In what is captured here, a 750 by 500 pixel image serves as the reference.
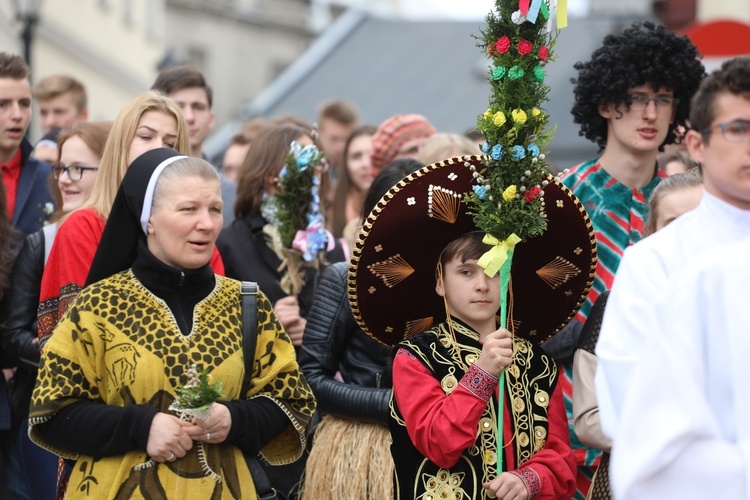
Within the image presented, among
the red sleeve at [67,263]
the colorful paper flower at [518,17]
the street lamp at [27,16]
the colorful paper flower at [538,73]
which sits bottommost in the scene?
the red sleeve at [67,263]

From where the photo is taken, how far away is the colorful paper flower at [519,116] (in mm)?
4859

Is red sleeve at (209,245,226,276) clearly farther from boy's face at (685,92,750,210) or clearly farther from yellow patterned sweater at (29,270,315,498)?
boy's face at (685,92,750,210)

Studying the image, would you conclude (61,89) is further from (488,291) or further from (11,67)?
(488,291)

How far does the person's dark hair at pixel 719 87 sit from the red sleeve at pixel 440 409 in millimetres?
1331

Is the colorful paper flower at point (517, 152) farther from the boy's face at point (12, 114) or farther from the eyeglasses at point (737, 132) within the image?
the boy's face at point (12, 114)

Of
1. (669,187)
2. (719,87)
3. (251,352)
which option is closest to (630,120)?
(669,187)

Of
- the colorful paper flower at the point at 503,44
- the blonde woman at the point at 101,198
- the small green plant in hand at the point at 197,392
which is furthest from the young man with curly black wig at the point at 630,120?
the small green plant in hand at the point at 197,392

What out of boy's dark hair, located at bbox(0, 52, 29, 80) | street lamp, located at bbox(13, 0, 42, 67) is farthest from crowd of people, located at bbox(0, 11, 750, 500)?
street lamp, located at bbox(13, 0, 42, 67)

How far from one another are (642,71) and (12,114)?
353 cm

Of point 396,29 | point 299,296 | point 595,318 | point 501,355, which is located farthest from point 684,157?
point 396,29

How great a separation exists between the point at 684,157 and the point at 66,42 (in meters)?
26.7

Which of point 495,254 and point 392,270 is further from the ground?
point 495,254

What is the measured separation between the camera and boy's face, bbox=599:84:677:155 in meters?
6.15

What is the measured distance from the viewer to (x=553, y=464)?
196 inches
